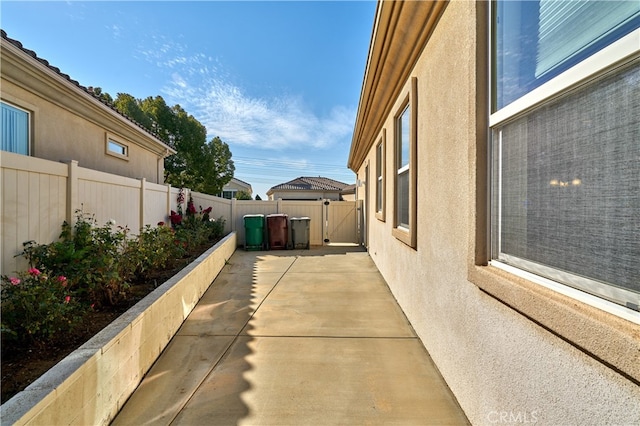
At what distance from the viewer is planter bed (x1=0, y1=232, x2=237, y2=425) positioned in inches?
63.6

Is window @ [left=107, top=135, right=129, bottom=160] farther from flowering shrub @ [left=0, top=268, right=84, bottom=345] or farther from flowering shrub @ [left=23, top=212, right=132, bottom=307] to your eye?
flowering shrub @ [left=0, top=268, right=84, bottom=345]

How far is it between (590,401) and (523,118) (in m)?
1.38

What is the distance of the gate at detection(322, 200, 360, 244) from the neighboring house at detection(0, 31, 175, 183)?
6714 millimetres

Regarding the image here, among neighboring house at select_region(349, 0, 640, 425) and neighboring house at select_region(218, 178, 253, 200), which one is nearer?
neighboring house at select_region(349, 0, 640, 425)

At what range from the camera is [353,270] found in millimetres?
6738

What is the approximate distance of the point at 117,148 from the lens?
296 inches

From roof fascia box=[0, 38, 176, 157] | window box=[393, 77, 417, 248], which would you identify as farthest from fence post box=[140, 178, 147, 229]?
window box=[393, 77, 417, 248]

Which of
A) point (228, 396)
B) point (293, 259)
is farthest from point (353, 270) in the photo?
point (228, 396)

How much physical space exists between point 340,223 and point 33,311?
9.55 metres

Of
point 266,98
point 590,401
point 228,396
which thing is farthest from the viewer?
point 266,98

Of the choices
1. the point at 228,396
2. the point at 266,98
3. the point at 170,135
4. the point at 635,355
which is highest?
the point at 266,98

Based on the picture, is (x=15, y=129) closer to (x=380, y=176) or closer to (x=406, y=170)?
(x=406, y=170)

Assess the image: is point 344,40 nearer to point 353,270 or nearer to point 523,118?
point 353,270

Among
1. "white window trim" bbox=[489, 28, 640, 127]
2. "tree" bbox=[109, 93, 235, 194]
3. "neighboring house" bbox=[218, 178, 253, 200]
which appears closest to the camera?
"white window trim" bbox=[489, 28, 640, 127]
